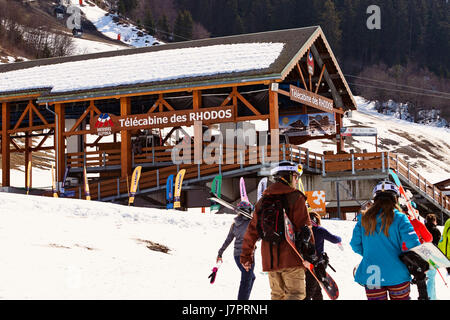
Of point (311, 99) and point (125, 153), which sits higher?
point (311, 99)

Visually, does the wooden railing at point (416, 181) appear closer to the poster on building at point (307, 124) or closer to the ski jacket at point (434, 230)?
the poster on building at point (307, 124)

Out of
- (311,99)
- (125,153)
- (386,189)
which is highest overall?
(311,99)

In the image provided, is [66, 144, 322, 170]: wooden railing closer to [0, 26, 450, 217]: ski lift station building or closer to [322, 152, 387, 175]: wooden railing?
[0, 26, 450, 217]: ski lift station building

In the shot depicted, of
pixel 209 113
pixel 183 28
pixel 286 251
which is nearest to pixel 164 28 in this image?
pixel 183 28

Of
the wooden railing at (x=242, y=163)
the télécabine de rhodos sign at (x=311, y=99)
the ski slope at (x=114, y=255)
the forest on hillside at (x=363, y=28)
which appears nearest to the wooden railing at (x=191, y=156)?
the wooden railing at (x=242, y=163)

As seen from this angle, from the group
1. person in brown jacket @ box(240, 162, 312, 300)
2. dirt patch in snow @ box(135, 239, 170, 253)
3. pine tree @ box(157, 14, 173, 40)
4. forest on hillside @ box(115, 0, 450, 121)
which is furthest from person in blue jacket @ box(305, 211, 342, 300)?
pine tree @ box(157, 14, 173, 40)

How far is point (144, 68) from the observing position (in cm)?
2803

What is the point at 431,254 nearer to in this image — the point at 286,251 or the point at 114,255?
the point at 286,251

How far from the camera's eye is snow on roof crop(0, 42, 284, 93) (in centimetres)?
2575

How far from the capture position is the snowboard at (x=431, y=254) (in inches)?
256

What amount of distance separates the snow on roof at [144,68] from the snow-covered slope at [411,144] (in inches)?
1291

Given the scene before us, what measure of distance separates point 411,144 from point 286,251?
66549mm

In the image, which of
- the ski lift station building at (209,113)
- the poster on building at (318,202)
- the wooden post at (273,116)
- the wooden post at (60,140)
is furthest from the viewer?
the wooden post at (60,140)

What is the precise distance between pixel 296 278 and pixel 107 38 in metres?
96.3
